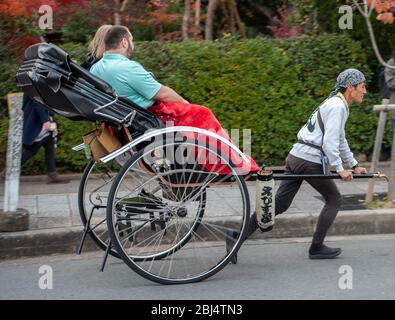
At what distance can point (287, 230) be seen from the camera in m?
6.98

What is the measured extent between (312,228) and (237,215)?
0.76m

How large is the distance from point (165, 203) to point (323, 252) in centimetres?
156

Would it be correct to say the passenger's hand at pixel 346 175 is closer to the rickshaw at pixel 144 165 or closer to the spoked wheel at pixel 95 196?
the rickshaw at pixel 144 165

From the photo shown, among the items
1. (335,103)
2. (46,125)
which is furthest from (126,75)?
(46,125)

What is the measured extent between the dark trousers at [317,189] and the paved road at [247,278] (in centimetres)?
33

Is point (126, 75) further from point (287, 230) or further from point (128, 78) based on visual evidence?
point (287, 230)

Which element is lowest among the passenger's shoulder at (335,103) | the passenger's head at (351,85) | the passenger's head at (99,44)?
the passenger's shoulder at (335,103)

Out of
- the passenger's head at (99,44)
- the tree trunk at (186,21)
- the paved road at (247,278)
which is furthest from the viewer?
the tree trunk at (186,21)

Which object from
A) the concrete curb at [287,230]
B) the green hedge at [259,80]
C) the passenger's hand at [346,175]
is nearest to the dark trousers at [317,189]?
the passenger's hand at [346,175]

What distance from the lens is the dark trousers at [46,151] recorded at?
8.60 meters

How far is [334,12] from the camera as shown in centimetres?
990

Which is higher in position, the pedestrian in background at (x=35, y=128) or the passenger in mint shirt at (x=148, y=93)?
the passenger in mint shirt at (x=148, y=93)

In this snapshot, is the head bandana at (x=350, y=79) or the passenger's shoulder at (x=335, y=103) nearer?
the passenger's shoulder at (x=335, y=103)

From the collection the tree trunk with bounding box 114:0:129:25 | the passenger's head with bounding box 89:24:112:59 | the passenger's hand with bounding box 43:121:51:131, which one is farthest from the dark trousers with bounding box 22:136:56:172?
the tree trunk with bounding box 114:0:129:25
